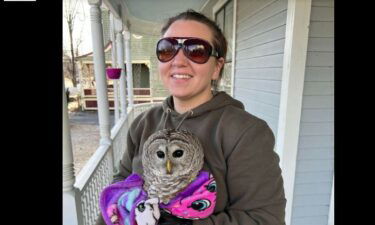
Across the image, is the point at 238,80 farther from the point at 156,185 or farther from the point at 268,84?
the point at 156,185

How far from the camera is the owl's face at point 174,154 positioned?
0.71 metres

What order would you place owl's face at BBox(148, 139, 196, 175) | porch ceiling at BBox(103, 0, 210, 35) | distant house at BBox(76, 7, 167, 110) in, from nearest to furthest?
owl's face at BBox(148, 139, 196, 175) → porch ceiling at BBox(103, 0, 210, 35) → distant house at BBox(76, 7, 167, 110)

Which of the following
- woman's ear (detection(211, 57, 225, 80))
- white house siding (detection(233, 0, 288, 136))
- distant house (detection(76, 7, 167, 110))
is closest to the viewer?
woman's ear (detection(211, 57, 225, 80))

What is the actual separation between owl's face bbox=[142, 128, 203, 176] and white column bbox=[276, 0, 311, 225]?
5.09 ft

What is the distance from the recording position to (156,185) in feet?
2.45

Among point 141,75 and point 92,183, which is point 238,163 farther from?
point 141,75

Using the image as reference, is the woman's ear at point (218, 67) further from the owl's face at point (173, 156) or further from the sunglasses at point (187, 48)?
the owl's face at point (173, 156)

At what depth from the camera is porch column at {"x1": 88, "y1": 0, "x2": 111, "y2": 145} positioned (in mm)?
2701

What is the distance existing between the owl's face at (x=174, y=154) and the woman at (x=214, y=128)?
5.8 inches

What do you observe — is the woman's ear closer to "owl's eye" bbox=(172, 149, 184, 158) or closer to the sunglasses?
the sunglasses

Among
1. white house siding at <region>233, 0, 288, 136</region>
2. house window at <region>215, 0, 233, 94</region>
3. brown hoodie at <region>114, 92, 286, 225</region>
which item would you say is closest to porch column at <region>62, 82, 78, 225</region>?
brown hoodie at <region>114, 92, 286, 225</region>
